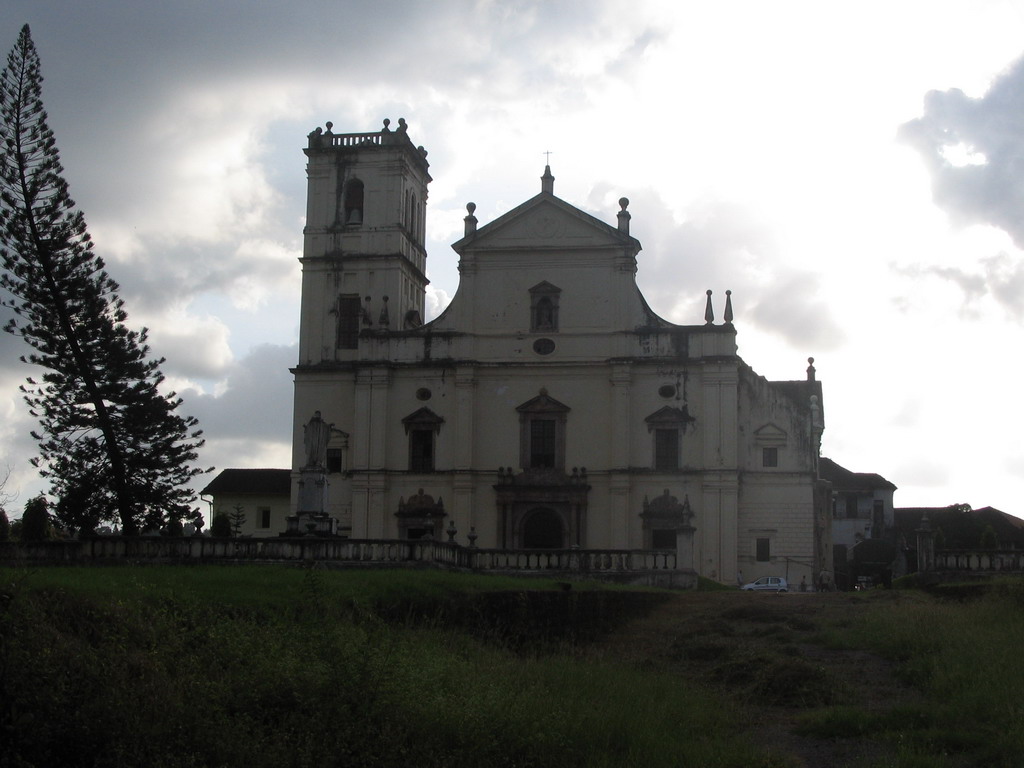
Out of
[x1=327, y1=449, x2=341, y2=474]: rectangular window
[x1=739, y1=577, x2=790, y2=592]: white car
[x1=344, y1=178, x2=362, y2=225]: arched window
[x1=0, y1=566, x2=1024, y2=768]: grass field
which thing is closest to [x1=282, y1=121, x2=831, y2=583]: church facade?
[x1=327, y1=449, x2=341, y2=474]: rectangular window

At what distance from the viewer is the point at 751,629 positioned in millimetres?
22984

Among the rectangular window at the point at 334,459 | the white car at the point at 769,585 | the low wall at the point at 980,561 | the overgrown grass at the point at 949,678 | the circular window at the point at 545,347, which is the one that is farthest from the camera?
the rectangular window at the point at 334,459

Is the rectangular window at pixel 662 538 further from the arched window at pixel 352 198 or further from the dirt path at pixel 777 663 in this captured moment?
the arched window at pixel 352 198

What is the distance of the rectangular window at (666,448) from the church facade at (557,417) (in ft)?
0.17

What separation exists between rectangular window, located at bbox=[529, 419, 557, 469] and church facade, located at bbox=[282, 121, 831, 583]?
5 centimetres

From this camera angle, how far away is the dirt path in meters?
15.9

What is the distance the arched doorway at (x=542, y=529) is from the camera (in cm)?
4250

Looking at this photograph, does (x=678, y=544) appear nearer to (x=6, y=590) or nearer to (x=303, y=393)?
(x=303, y=393)

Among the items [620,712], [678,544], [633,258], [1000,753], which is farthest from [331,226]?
[1000,753]

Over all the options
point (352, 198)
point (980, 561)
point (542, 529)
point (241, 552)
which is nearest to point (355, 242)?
point (352, 198)

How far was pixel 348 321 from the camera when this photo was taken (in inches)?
1778

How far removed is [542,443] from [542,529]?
106 inches

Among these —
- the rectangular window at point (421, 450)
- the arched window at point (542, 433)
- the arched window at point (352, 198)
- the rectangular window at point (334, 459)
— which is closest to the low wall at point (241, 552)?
the arched window at point (542, 433)

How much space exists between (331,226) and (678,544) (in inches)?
734
